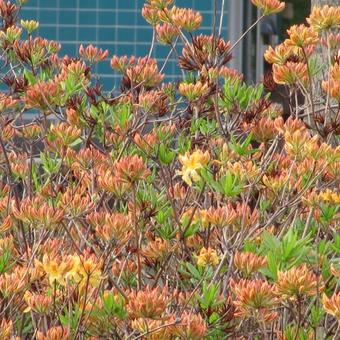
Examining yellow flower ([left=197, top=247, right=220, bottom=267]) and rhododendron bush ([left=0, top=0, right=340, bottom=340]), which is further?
yellow flower ([left=197, top=247, right=220, bottom=267])

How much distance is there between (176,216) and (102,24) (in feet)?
16.8

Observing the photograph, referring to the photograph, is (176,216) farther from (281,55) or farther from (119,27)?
(119,27)

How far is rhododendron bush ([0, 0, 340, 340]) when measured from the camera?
202cm

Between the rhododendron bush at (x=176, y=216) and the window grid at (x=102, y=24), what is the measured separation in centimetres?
366

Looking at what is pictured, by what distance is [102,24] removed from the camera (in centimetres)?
741

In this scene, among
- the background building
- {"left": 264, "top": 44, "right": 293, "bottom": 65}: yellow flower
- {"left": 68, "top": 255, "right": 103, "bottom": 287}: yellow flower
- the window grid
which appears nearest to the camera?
{"left": 68, "top": 255, "right": 103, "bottom": 287}: yellow flower

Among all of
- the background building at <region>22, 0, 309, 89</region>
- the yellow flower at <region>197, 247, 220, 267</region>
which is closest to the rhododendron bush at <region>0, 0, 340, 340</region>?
the yellow flower at <region>197, 247, 220, 267</region>

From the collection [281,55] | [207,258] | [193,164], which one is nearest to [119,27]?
[281,55]

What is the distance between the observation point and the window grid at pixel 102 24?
7.32 metres

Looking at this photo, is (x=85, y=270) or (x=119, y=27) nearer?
(x=85, y=270)

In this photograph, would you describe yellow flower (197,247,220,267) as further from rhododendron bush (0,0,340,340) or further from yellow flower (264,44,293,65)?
yellow flower (264,44,293,65)

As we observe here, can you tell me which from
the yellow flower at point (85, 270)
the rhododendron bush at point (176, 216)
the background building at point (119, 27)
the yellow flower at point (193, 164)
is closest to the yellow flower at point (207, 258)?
the rhododendron bush at point (176, 216)

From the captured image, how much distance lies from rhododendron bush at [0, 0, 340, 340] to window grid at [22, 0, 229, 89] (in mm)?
3664

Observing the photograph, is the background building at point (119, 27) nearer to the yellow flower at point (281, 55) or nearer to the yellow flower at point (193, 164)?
the yellow flower at point (281, 55)
